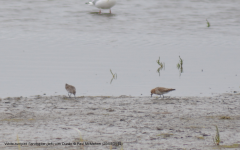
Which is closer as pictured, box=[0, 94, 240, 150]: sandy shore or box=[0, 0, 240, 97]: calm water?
box=[0, 94, 240, 150]: sandy shore

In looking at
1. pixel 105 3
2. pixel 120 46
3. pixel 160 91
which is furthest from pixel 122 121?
pixel 105 3

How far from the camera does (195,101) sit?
8188 millimetres

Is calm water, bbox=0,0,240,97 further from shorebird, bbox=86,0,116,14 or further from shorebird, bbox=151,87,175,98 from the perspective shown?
shorebird, bbox=151,87,175,98

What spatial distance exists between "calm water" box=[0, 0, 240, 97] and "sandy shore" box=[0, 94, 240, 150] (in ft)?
3.23

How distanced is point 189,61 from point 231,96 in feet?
12.3

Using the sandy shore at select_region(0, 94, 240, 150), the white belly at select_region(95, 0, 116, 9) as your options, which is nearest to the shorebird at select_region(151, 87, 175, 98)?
the sandy shore at select_region(0, 94, 240, 150)

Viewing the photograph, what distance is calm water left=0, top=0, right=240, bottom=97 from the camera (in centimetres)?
990

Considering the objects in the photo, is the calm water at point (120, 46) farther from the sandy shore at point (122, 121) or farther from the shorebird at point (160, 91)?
the sandy shore at point (122, 121)

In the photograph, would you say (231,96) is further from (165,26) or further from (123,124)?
(165,26)

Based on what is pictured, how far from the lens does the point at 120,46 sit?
14.6 m

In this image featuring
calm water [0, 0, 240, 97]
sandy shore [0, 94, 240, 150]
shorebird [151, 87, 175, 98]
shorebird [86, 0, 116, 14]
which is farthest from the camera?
shorebird [86, 0, 116, 14]

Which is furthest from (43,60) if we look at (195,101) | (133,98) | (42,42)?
(195,101)

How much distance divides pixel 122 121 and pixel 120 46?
8119mm

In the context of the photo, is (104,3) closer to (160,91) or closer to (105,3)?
(105,3)
